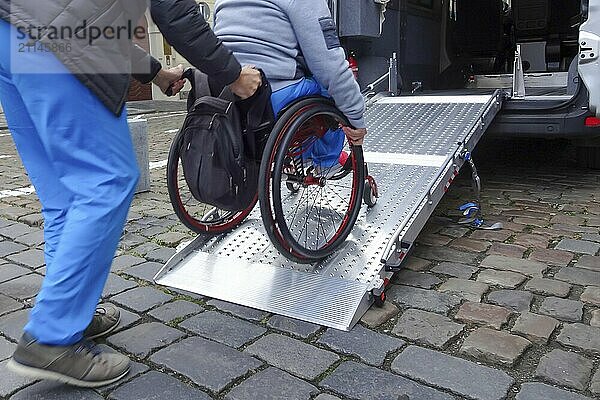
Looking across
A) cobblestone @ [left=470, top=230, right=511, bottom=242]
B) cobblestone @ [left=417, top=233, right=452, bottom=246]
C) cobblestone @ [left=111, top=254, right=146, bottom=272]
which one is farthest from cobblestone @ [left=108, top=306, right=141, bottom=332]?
cobblestone @ [left=470, top=230, right=511, bottom=242]

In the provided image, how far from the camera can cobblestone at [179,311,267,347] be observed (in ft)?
8.38

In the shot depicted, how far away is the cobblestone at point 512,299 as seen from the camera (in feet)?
9.23

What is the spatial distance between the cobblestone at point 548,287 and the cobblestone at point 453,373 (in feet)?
2.76

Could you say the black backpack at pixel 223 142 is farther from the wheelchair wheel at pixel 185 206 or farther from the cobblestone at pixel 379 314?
the cobblestone at pixel 379 314

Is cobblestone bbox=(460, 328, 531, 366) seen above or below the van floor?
below

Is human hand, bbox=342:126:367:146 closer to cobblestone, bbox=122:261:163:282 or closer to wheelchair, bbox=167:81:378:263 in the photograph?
wheelchair, bbox=167:81:378:263

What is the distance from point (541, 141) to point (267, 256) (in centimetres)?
500

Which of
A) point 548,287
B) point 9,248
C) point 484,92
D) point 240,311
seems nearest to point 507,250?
point 548,287

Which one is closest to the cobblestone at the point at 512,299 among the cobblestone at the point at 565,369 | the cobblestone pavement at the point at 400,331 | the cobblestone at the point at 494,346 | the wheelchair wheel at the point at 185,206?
the cobblestone pavement at the point at 400,331

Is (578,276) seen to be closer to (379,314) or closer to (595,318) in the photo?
(595,318)

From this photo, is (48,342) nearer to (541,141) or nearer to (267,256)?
(267,256)

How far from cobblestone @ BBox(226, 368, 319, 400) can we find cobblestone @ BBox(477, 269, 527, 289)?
1.31 metres

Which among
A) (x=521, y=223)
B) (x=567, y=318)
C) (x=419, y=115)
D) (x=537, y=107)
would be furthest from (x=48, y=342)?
(x=537, y=107)

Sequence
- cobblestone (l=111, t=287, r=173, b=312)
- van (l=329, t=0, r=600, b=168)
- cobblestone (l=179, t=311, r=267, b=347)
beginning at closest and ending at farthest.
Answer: cobblestone (l=179, t=311, r=267, b=347), cobblestone (l=111, t=287, r=173, b=312), van (l=329, t=0, r=600, b=168)
